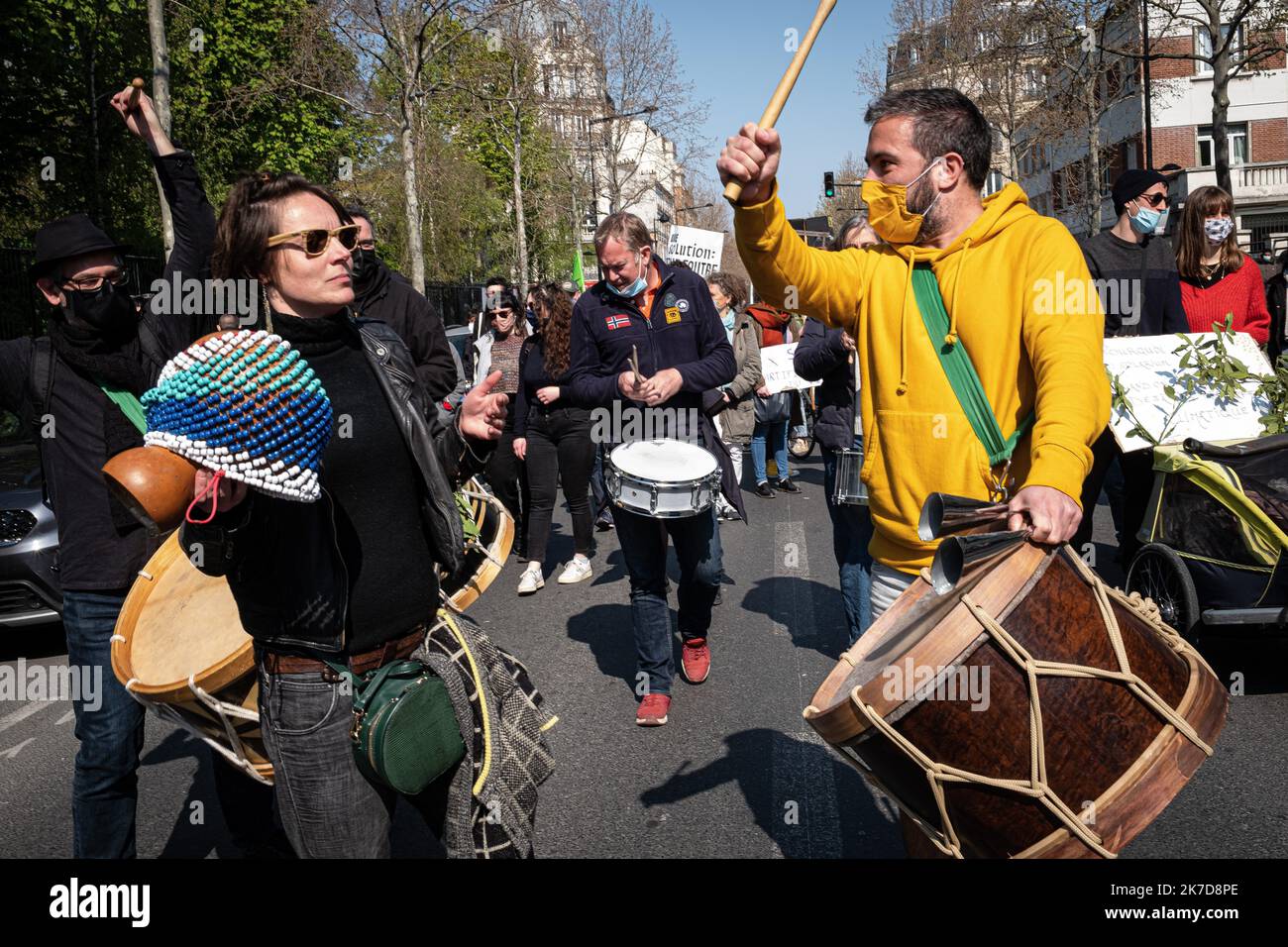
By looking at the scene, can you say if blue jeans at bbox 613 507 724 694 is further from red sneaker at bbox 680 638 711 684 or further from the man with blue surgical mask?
the man with blue surgical mask

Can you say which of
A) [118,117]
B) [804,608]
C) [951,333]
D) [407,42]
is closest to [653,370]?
[804,608]

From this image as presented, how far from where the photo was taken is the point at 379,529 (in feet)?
8.69

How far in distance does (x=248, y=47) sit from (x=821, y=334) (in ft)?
91.0

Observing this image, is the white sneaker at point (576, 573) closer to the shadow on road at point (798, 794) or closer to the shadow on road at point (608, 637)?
the shadow on road at point (608, 637)

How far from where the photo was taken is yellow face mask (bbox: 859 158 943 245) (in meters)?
2.80

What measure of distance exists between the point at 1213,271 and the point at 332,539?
5743 millimetres

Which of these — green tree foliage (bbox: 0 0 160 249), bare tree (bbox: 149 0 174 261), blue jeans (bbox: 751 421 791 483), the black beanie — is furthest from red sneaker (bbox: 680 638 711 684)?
green tree foliage (bbox: 0 0 160 249)

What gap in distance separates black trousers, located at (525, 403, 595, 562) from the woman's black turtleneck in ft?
16.7

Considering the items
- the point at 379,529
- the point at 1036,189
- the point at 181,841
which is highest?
the point at 1036,189

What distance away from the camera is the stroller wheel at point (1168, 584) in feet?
16.3

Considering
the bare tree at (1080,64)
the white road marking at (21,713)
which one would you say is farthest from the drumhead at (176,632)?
the bare tree at (1080,64)

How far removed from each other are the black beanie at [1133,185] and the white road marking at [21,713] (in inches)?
254
